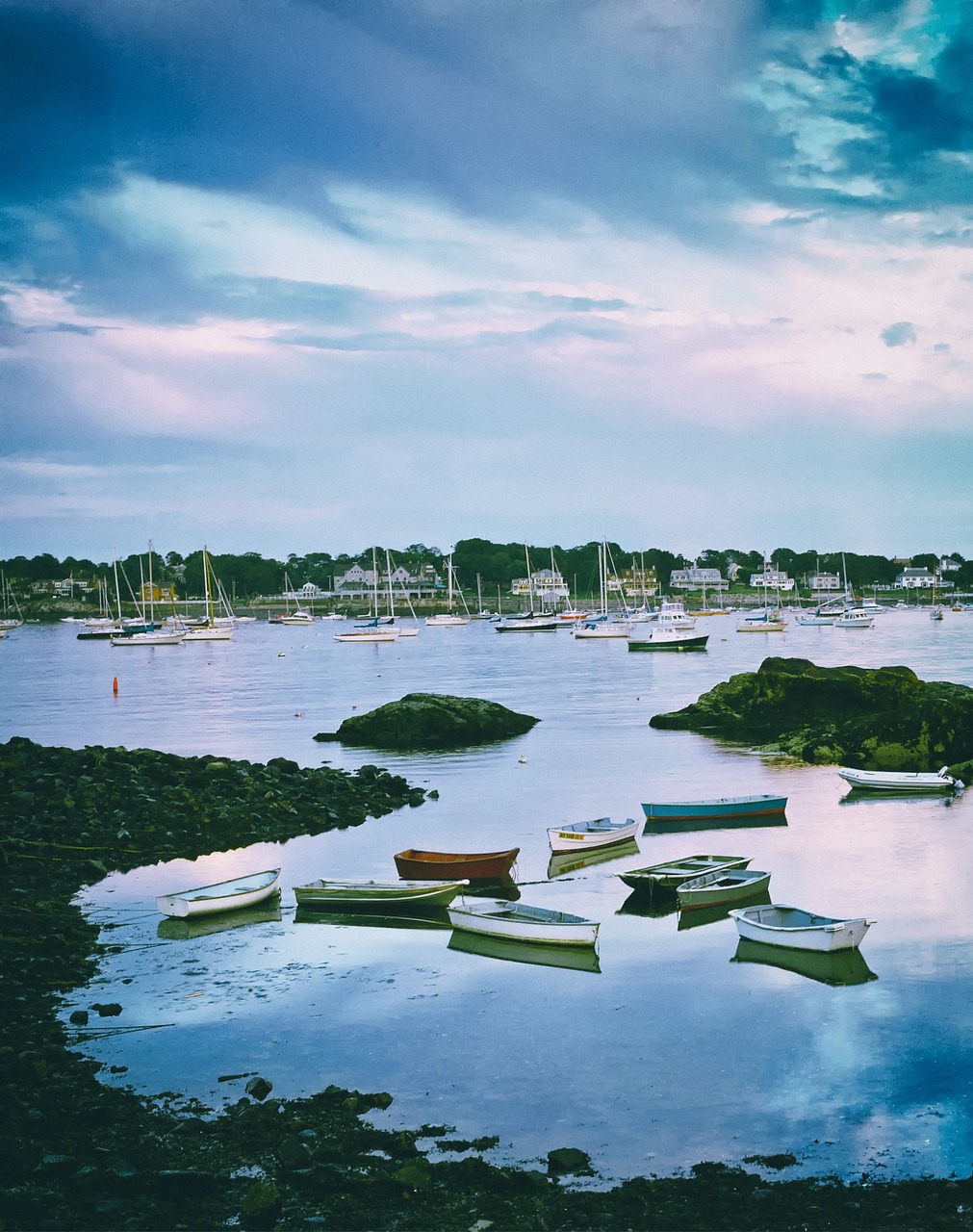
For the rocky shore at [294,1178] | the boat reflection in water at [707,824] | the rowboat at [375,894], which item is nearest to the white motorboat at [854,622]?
the boat reflection in water at [707,824]

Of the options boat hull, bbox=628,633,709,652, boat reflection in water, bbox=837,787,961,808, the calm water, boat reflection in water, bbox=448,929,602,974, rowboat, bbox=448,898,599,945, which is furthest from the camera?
boat hull, bbox=628,633,709,652

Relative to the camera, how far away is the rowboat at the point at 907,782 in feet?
114

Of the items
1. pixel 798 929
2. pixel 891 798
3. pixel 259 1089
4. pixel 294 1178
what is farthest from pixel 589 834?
pixel 294 1178

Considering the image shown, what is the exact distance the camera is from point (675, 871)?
23062mm

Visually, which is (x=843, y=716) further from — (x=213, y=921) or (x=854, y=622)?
(x=854, y=622)

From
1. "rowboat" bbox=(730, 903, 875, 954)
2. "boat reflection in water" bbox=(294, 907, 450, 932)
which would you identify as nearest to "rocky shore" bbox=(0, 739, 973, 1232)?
"boat reflection in water" bbox=(294, 907, 450, 932)

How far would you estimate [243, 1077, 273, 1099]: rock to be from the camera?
13.8 meters

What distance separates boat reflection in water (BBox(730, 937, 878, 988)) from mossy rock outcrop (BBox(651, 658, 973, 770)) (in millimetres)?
21155

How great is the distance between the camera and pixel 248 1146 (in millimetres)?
12367

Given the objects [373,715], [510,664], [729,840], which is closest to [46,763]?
[373,715]

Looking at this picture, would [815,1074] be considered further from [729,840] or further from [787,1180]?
[729,840]

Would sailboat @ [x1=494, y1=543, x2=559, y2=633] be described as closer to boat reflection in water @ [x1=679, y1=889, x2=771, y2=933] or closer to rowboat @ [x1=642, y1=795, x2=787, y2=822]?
rowboat @ [x1=642, y1=795, x2=787, y2=822]

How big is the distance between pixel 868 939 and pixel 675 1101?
768 centimetres

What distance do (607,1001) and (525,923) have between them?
2594 mm
